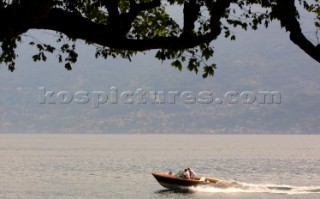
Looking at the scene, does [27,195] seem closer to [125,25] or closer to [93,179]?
[93,179]

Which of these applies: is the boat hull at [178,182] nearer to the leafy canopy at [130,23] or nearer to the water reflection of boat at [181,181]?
the water reflection of boat at [181,181]

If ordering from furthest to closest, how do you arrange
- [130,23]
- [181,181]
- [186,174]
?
1. [186,174]
2. [181,181]
3. [130,23]

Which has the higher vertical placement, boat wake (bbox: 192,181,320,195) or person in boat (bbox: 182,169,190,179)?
person in boat (bbox: 182,169,190,179)

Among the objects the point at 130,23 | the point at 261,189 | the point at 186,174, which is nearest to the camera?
the point at 130,23

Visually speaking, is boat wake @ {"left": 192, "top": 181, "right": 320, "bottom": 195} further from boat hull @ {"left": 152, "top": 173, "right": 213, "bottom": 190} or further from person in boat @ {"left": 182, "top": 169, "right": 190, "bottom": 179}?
boat hull @ {"left": 152, "top": 173, "right": 213, "bottom": 190}

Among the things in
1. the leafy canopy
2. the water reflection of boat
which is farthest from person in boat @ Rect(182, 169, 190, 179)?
the leafy canopy

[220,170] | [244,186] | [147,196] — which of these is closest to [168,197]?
[147,196]

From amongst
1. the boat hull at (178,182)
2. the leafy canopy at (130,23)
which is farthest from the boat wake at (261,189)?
the leafy canopy at (130,23)

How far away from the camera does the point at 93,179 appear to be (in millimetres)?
101438

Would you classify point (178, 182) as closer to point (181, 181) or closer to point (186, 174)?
point (181, 181)

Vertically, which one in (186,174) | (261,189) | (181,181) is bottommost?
(261,189)

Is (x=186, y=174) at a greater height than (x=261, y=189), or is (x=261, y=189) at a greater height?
(x=186, y=174)

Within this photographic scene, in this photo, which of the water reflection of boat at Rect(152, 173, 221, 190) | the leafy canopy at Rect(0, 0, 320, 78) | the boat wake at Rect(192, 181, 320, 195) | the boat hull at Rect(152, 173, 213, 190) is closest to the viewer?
the leafy canopy at Rect(0, 0, 320, 78)

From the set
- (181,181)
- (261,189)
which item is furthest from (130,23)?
(261,189)
